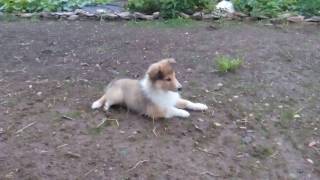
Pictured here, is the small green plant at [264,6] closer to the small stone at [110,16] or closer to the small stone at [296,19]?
the small stone at [296,19]

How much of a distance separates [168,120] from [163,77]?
1.38 ft

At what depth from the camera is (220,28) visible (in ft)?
25.3

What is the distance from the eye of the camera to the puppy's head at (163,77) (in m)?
4.68

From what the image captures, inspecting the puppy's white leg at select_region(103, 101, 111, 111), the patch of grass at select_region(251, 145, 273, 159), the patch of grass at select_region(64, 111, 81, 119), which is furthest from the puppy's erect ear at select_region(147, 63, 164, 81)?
the patch of grass at select_region(251, 145, 273, 159)

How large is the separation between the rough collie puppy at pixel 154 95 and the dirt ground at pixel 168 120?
0.08m

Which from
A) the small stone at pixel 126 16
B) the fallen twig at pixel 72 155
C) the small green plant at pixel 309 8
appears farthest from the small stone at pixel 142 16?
the fallen twig at pixel 72 155

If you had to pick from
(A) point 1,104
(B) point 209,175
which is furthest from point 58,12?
(B) point 209,175

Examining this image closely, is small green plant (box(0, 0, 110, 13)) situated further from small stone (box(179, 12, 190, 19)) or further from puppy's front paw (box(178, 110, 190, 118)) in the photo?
puppy's front paw (box(178, 110, 190, 118))

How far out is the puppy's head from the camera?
184 inches

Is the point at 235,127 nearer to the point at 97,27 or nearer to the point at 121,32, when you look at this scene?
the point at 121,32

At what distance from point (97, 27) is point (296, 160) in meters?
4.28

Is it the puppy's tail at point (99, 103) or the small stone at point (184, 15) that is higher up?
the small stone at point (184, 15)

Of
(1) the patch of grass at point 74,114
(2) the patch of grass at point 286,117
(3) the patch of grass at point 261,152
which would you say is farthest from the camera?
(2) the patch of grass at point 286,117

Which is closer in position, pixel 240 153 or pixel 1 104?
pixel 240 153
